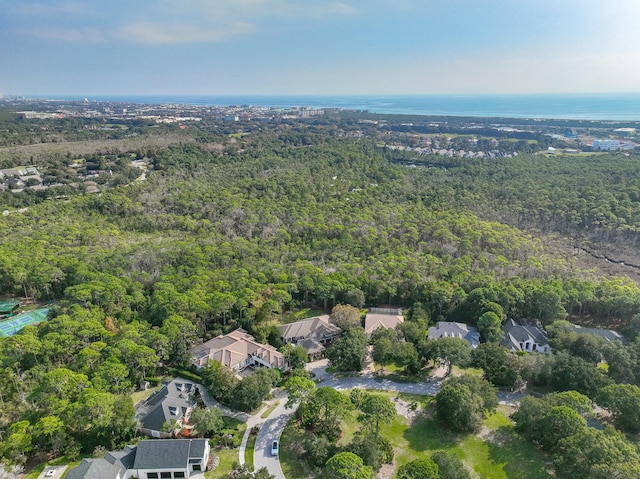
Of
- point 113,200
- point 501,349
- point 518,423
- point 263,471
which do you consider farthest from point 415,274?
point 113,200

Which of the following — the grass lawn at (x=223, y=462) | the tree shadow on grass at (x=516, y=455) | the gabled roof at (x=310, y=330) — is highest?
the gabled roof at (x=310, y=330)

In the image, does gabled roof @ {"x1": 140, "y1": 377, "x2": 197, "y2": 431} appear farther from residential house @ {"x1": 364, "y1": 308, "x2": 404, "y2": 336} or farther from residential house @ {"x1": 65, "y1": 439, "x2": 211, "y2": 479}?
residential house @ {"x1": 364, "y1": 308, "x2": 404, "y2": 336}

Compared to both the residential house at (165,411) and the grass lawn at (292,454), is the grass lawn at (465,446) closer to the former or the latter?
the grass lawn at (292,454)

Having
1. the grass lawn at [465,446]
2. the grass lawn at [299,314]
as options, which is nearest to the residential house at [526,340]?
the grass lawn at [465,446]

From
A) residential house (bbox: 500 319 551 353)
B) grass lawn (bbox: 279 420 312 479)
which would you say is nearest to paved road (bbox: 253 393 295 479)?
grass lawn (bbox: 279 420 312 479)

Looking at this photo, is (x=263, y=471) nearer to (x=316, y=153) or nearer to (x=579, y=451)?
(x=579, y=451)

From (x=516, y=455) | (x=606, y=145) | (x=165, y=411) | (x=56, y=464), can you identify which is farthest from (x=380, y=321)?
(x=606, y=145)
